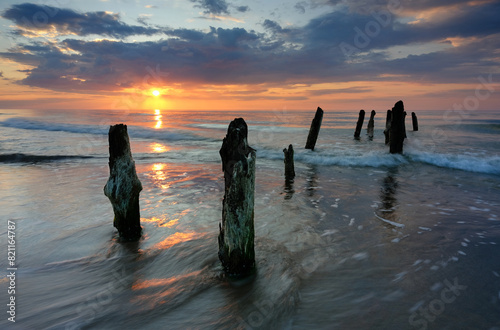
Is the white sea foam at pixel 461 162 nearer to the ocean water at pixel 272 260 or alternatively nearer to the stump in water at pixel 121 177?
the ocean water at pixel 272 260

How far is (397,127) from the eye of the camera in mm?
16469

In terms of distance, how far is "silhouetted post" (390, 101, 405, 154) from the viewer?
52.1ft

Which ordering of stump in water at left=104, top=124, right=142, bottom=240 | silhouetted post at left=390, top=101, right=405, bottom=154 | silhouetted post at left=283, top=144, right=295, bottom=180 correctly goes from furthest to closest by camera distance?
1. silhouetted post at left=390, top=101, right=405, bottom=154
2. silhouetted post at left=283, top=144, right=295, bottom=180
3. stump in water at left=104, top=124, right=142, bottom=240

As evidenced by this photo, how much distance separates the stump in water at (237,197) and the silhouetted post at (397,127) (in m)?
14.4

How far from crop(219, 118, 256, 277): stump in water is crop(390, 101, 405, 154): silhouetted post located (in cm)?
1444

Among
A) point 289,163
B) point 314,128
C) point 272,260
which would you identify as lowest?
point 272,260

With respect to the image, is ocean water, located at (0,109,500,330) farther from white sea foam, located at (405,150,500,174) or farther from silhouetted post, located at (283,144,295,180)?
white sea foam, located at (405,150,500,174)

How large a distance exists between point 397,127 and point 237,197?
50.1ft

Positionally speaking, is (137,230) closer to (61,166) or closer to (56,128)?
(61,166)

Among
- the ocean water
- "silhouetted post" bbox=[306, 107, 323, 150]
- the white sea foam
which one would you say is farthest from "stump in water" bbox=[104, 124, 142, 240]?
the white sea foam

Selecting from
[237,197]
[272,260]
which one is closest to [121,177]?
[237,197]

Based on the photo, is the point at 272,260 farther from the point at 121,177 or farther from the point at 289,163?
the point at 289,163

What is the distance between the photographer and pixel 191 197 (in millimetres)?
9234

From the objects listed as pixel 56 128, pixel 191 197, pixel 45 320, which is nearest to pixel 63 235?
pixel 45 320
